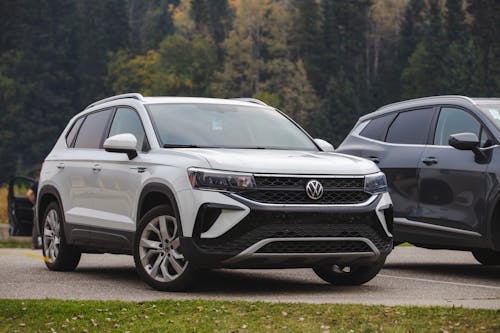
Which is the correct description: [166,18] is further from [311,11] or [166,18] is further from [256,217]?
[256,217]

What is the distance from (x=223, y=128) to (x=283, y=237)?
5.69 ft

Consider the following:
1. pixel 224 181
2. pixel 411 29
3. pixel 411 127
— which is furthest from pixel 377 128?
pixel 411 29

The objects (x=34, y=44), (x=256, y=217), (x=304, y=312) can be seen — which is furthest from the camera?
(x=34, y=44)

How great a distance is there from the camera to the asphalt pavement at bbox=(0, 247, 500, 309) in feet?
31.3

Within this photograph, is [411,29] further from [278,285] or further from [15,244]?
[278,285]

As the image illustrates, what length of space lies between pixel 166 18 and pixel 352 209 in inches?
6100

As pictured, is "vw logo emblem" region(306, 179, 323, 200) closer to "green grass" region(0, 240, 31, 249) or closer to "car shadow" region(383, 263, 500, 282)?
"car shadow" region(383, 263, 500, 282)

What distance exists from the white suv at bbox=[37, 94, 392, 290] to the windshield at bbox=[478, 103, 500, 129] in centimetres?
181

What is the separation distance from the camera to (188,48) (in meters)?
140

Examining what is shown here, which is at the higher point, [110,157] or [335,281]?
[110,157]

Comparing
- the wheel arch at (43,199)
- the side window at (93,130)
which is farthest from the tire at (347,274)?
the wheel arch at (43,199)

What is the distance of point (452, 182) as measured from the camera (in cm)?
1177

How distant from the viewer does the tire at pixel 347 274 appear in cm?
1059

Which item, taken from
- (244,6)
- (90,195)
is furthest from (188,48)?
(90,195)
